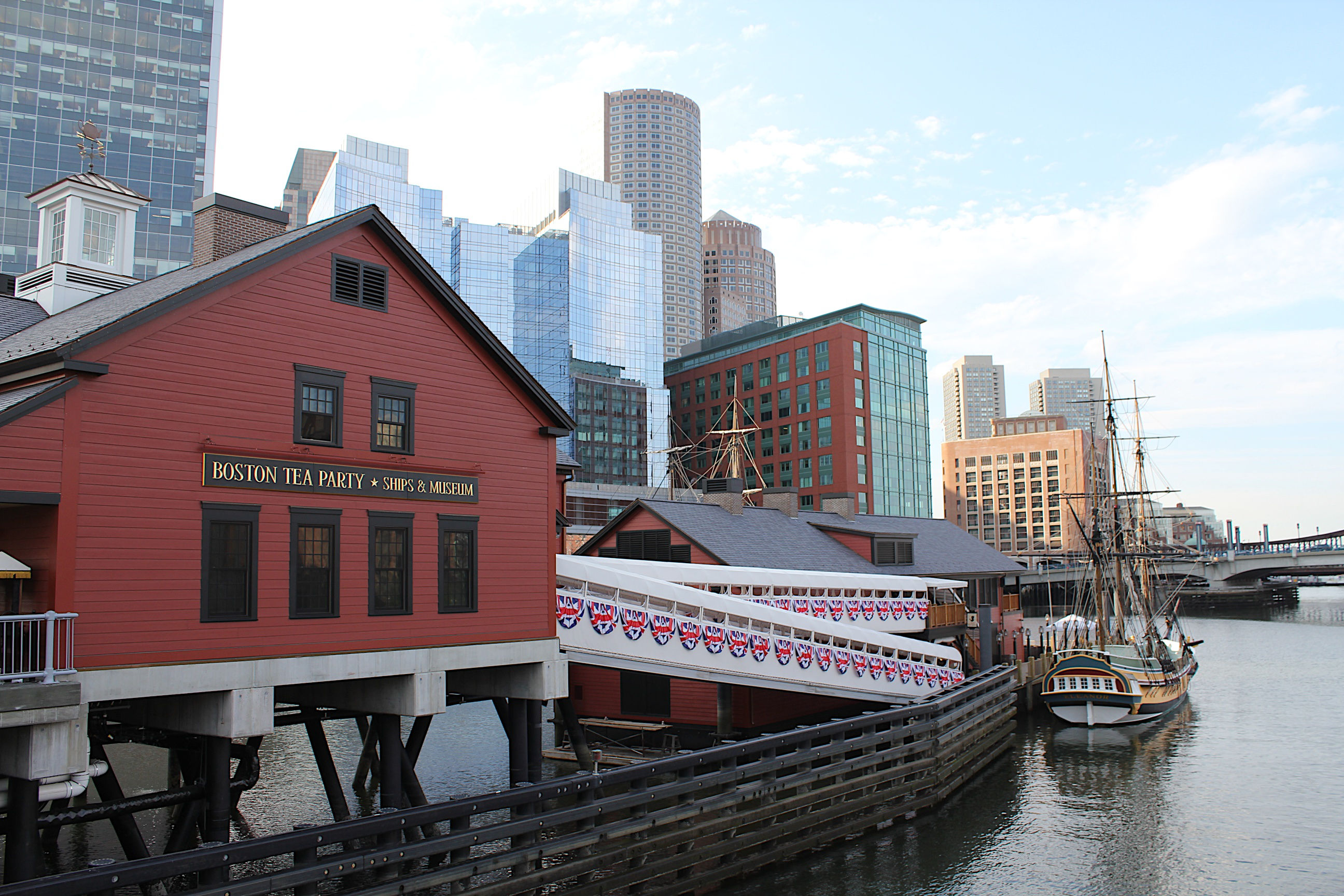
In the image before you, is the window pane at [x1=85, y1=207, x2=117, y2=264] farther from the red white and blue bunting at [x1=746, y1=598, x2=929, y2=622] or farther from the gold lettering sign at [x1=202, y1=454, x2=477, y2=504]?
the red white and blue bunting at [x1=746, y1=598, x2=929, y2=622]

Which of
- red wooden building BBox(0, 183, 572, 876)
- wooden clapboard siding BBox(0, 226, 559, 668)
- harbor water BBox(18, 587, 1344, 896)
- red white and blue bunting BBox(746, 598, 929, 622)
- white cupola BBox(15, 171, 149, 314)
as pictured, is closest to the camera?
red wooden building BBox(0, 183, 572, 876)

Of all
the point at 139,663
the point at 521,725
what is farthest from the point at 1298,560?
the point at 139,663

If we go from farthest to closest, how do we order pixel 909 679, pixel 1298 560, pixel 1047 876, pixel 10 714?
pixel 1298 560 → pixel 909 679 → pixel 1047 876 → pixel 10 714

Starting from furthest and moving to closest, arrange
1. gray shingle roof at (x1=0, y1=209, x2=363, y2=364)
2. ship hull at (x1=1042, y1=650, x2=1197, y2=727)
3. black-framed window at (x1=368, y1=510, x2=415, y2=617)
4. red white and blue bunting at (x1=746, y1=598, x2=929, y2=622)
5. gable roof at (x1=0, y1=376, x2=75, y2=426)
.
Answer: ship hull at (x1=1042, y1=650, x2=1197, y2=727) → red white and blue bunting at (x1=746, y1=598, x2=929, y2=622) → black-framed window at (x1=368, y1=510, x2=415, y2=617) → gray shingle roof at (x1=0, y1=209, x2=363, y2=364) → gable roof at (x1=0, y1=376, x2=75, y2=426)

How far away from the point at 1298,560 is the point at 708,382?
8100 cm

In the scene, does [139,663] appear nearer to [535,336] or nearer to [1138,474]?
[1138,474]

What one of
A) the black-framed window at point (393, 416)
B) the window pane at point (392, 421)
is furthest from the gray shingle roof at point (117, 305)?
the window pane at point (392, 421)

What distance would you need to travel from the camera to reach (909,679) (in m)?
31.2

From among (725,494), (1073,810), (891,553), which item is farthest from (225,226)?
(891,553)

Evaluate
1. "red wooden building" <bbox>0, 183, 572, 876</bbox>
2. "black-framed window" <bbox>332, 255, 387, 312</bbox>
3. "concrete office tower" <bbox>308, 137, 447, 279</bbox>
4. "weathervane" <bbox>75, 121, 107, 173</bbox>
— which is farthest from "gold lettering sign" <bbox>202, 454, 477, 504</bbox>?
"concrete office tower" <bbox>308, 137, 447, 279</bbox>

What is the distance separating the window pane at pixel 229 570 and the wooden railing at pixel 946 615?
1049 inches

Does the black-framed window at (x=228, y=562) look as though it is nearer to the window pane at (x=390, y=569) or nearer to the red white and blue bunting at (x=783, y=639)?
the window pane at (x=390, y=569)

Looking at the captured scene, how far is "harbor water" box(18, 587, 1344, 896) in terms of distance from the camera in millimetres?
21578

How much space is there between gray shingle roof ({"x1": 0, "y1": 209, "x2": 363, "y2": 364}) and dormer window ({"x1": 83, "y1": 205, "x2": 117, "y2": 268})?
3.23m
